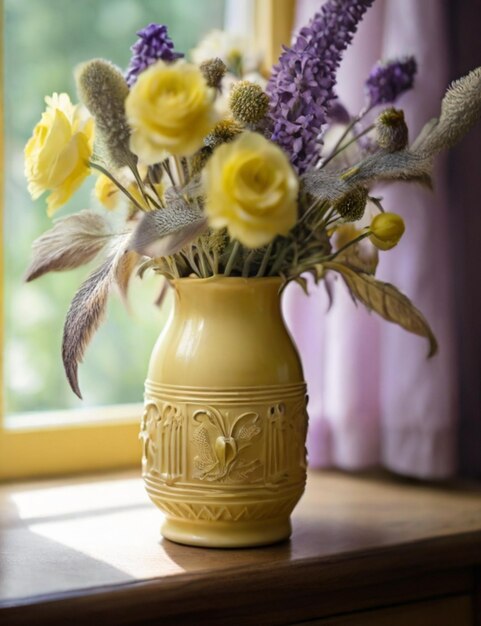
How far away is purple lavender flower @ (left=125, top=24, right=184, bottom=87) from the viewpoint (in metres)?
0.95

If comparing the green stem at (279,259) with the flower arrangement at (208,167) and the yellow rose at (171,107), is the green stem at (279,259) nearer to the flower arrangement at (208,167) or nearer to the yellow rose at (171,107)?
the flower arrangement at (208,167)

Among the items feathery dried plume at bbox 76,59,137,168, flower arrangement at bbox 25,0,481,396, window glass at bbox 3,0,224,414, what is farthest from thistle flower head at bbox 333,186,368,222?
window glass at bbox 3,0,224,414

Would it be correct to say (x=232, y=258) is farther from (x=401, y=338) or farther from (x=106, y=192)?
(x=401, y=338)

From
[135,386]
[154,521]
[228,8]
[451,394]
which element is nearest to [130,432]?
[135,386]

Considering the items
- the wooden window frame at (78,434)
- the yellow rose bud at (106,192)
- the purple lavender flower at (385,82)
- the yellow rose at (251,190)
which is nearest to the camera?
the yellow rose at (251,190)

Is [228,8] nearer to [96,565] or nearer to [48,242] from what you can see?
[48,242]

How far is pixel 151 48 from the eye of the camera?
37.6 inches

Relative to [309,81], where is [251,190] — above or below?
below

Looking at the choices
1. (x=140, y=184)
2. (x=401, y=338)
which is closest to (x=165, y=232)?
(x=140, y=184)

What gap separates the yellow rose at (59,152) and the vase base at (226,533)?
1.14 ft

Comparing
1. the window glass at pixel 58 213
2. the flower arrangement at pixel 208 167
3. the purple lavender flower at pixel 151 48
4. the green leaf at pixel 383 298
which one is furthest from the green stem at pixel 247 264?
the window glass at pixel 58 213

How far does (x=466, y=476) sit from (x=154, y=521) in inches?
20.6

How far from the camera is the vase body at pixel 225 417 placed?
3.06 feet

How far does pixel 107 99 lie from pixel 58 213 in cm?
56
